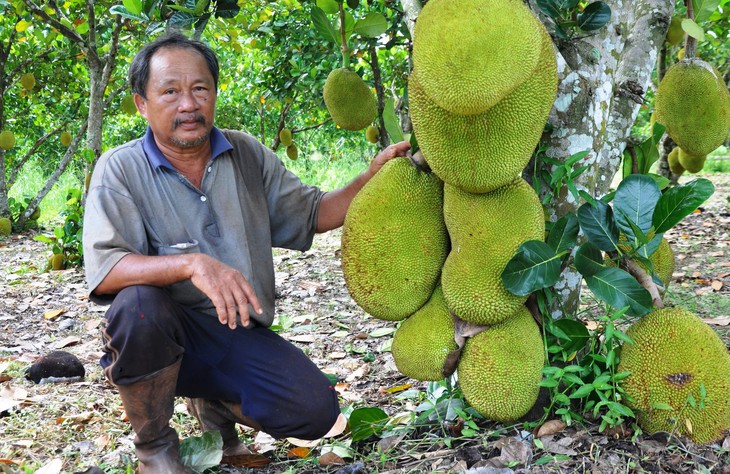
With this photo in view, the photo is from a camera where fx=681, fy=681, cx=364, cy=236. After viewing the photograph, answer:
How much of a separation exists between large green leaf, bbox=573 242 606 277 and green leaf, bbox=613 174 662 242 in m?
0.08

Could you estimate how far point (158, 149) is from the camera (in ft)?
6.18

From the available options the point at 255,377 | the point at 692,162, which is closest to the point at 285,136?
the point at 692,162

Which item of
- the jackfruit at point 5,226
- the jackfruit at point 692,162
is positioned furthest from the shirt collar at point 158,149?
the jackfruit at point 5,226

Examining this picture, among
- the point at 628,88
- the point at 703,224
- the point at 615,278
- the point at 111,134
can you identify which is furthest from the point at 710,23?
the point at 111,134

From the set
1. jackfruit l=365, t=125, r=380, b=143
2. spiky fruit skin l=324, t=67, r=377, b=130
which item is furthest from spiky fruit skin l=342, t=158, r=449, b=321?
jackfruit l=365, t=125, r=380, b=143

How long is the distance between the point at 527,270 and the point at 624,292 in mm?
213

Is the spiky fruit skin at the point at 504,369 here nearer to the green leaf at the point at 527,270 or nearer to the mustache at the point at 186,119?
the green leaf at the point at 527,270

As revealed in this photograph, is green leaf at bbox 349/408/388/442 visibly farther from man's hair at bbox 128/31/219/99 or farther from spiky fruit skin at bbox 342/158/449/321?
man's hair at bbox 128/31/219/99

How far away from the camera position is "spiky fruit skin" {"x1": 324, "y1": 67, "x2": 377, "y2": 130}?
292 centimetres

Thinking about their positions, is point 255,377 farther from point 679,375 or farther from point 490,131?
point 679,375

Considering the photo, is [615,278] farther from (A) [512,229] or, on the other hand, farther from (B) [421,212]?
(B) [421,212]

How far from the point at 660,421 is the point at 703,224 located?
11.7 ft

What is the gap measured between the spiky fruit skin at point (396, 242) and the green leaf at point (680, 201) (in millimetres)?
471

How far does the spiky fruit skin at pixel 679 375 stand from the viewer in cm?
139
